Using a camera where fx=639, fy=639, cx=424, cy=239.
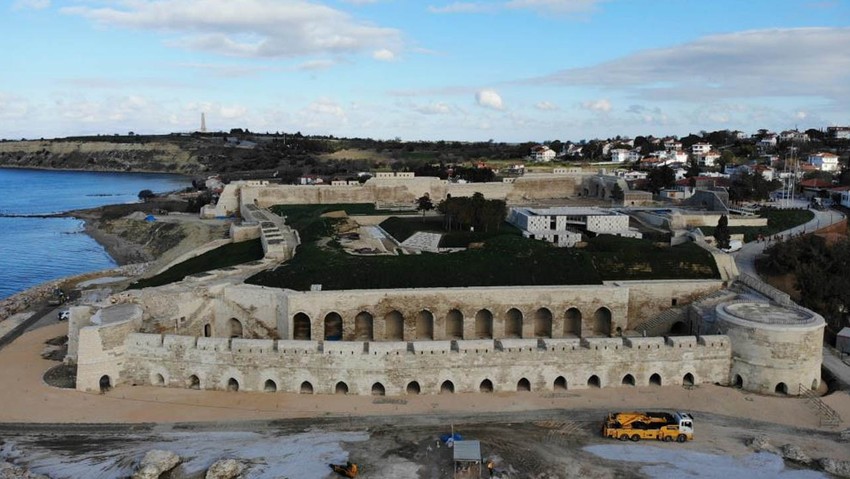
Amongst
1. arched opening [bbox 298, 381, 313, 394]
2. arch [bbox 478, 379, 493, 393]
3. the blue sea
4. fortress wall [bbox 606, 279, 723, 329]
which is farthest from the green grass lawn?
fortress wall [bbox 606, 279, 723, 329]

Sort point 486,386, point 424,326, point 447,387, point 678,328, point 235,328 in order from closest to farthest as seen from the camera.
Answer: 1. point 447,387
2. point 486,386
3. point 235,328
4. point 424,326
5. point 678,328

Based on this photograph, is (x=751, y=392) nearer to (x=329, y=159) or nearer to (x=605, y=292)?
(x=605, y=292)

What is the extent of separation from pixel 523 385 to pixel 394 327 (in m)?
6.58

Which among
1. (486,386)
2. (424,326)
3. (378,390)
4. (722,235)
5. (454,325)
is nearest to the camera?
(378,390)

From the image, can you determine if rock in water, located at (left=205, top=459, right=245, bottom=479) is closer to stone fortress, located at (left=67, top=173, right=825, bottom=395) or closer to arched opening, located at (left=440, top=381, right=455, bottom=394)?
stone fortress, located at (left=67, top=173, right=825, bottom=395)

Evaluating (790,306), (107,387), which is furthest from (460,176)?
(107,387)

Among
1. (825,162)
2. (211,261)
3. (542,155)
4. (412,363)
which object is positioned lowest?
(412,363)

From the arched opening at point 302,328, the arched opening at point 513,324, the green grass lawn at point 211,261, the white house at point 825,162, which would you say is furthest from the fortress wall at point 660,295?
the white house at point 825,162

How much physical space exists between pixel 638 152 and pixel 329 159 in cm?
4778

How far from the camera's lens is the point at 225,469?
14703 mm

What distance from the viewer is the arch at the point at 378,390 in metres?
19.6

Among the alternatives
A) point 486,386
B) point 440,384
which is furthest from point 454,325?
point 440,384

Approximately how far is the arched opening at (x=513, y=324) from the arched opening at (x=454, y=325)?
1827 mm

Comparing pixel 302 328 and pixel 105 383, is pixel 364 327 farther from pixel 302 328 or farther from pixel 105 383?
pixel 105 383
